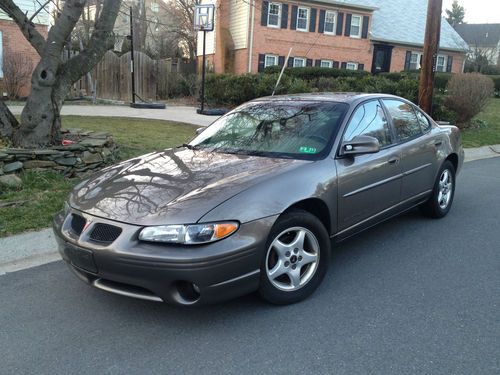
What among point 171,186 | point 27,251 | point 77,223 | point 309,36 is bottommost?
point 27,251

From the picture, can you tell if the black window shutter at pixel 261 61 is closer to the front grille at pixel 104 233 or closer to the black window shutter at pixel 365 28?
the black window shutter at pixel 365 28

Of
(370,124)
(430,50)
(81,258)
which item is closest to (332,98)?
(370,124)

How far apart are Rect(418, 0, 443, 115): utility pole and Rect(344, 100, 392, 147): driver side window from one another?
6.86 metres

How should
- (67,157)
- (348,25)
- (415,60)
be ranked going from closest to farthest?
(67,157) < (348,25) < (415,60)

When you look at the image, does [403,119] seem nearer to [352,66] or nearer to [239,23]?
[239,23]

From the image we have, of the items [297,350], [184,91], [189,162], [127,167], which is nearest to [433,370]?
[297,350]

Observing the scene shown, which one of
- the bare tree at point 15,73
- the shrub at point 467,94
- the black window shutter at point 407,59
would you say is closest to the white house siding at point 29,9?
the bare tree at point 15,73

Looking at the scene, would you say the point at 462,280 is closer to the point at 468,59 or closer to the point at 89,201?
the point at 89,201

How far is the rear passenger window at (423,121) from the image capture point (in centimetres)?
546

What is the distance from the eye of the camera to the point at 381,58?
32469 mm

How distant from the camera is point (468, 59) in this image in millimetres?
41938

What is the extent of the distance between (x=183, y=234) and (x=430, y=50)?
9520 millimetres

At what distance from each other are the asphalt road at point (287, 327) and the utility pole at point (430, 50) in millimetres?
7355

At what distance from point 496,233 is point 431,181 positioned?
910 mm
